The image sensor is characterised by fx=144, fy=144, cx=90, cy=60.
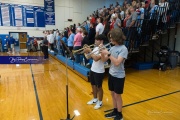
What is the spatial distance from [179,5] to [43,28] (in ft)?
33.0

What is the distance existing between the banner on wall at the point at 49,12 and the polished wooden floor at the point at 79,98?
8793 millimetres

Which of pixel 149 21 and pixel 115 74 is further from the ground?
pixel 149 21

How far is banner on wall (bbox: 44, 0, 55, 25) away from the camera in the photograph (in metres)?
12.2

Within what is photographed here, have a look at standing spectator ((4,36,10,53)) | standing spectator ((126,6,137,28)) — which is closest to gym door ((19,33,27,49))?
standing spectator ((4,36,10,53))

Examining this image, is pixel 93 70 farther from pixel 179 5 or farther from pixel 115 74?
pixel 179 5

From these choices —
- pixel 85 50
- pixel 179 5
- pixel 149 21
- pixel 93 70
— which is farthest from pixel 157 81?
pixel 179 5

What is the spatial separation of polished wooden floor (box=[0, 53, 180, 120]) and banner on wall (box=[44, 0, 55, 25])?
8.79 metres

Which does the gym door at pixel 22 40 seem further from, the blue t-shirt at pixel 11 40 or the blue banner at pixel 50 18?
the blue banner at pixel 50 18

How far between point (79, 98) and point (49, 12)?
35.6 ft

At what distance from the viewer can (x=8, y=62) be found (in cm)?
646

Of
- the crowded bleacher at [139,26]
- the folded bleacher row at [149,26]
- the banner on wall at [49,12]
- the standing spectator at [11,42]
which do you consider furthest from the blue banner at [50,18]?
the folded bleacher row at [149,26]

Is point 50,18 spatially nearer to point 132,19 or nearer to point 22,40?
point 22,40

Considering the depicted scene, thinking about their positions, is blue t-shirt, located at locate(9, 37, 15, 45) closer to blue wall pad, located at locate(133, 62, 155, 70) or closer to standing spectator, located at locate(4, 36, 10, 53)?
standing spectator, located at locate(4, 36, 10, 53)

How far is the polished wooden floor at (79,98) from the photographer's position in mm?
2443
